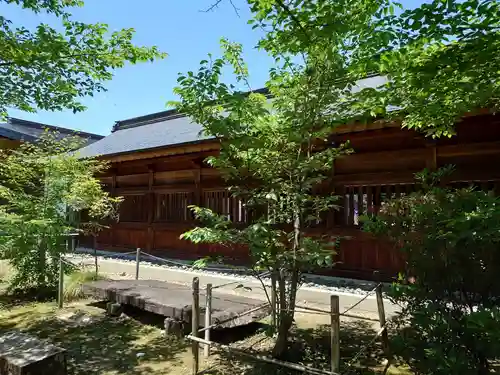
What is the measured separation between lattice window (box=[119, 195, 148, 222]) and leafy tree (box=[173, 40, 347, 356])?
8.86 meters

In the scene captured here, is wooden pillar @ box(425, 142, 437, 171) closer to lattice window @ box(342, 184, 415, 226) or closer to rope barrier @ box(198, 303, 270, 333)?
lattice window @ box(342, 184, 415, 226)

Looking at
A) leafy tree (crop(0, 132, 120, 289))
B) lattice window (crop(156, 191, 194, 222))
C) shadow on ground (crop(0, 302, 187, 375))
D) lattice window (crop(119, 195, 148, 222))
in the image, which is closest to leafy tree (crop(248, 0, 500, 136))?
shadow on ground (crop(0, 302, 187, 375))

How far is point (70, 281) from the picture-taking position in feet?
20.4

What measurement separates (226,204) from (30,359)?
6.85m

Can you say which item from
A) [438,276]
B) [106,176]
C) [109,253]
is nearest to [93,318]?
[438,276]

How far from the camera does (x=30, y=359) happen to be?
2768 millimetres

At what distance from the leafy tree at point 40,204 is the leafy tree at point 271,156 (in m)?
3.95


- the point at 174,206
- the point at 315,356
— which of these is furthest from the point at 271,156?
the point at 174,206

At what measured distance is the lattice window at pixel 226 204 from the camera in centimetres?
914

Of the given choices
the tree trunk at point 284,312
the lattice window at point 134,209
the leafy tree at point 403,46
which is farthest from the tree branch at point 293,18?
the lattice window at point 134,209

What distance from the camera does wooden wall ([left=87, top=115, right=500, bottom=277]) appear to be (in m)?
6.10

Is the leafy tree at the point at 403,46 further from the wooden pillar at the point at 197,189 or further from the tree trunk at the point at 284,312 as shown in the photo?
the wooden pillar at the point at 197,189

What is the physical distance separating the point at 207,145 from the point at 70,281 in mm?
4034

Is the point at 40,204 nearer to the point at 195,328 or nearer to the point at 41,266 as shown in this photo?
the point at 41,266
